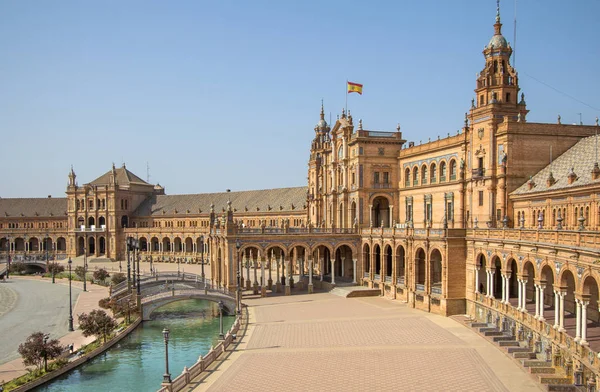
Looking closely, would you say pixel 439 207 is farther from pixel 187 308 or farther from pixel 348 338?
pixel 187 308

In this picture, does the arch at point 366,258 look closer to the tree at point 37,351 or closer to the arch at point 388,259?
the arch at point 388,259

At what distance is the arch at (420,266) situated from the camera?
60.2m

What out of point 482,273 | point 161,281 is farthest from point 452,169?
point 161,281

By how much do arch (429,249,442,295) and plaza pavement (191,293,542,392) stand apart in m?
2.73

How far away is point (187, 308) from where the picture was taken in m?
67.6

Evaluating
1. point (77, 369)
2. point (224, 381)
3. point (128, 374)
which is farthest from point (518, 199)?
point (77, 369)

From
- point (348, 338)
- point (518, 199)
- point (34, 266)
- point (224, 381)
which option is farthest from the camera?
point (34, 266)

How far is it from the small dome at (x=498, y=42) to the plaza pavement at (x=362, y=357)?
26.8 meters

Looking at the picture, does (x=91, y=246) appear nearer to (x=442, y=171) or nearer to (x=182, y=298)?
(x=182, y=298)

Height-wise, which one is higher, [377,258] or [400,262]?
[400,262]

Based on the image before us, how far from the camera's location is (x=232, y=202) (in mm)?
116812

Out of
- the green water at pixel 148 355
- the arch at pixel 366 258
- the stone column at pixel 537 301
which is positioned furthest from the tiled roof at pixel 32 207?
the stone column at pixel 537 301

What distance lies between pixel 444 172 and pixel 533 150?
12756 millimetres

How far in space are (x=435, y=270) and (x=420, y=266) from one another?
159cm
